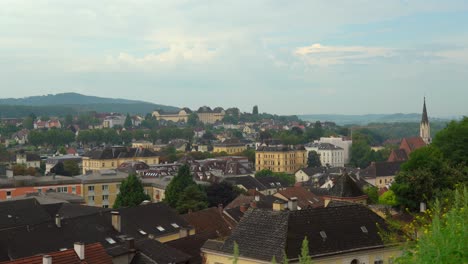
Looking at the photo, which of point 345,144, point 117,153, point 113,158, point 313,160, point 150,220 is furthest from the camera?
point 345,144

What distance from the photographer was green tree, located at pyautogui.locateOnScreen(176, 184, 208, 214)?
5259 cm

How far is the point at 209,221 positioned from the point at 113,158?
3095 inches

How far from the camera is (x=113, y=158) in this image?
118m

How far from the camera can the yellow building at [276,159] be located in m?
126

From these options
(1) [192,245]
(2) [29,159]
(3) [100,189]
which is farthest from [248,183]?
(2) [29,159]

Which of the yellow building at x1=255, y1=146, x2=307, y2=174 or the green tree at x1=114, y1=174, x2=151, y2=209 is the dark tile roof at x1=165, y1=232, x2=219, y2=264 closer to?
the green tree at x1=114, y1=174, x2=151, y2=209

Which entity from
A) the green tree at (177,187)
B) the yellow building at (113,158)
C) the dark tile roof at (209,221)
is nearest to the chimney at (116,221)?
the dark tile roof at (209,221)

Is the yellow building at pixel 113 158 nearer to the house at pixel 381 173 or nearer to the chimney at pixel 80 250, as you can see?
the house at pixel 381 173

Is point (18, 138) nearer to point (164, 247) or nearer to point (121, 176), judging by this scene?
point (121, 176)

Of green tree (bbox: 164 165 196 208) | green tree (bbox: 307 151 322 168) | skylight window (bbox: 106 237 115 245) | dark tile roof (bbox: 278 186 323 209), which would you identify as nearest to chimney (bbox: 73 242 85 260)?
skylight window (bbox: 106 237 115 245)

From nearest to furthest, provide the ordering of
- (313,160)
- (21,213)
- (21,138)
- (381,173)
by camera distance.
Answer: (21,213) < (381,173) < (313,160) < (21,138)

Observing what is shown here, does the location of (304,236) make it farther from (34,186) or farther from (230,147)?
(230,147)

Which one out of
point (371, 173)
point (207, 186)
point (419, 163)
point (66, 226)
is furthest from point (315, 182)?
point (66, 226)

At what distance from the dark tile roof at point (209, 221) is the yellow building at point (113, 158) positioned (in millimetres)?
73072
